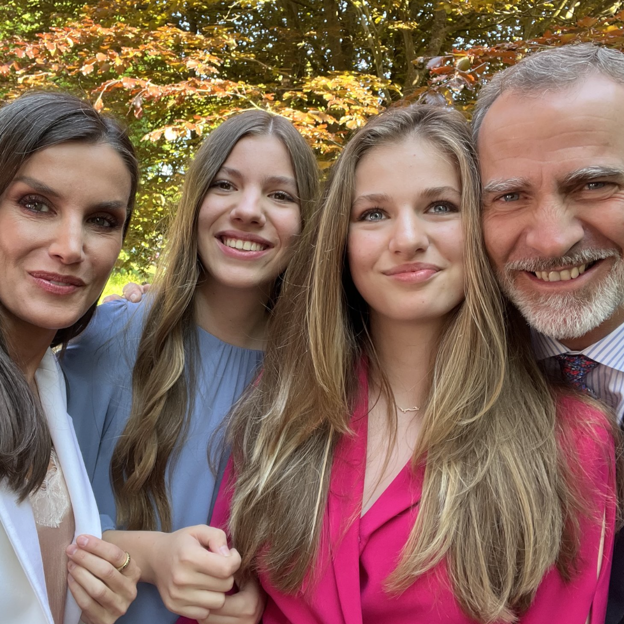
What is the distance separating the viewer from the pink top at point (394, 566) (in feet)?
5.65

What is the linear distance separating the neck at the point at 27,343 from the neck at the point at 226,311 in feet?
2.33

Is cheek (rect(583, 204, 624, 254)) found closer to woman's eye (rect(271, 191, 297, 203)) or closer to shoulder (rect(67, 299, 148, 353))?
woman's eye (rect(271, 191, 297, 203))

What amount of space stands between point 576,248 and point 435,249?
443 millimetres

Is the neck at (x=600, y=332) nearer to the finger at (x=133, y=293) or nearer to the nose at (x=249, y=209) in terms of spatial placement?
the nose at (x=249, y=209)

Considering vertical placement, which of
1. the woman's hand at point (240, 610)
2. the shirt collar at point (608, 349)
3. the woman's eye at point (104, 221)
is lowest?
the woman's hand at point (240, 610)

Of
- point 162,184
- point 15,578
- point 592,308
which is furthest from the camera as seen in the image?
point 162,184

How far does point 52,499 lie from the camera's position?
1.90m

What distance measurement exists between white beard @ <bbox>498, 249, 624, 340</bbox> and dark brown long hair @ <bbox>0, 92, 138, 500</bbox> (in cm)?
147

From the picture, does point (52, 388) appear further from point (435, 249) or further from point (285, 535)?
point (435, 249)

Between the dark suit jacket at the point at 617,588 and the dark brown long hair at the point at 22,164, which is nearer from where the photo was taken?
the dark brown long hair at the point at 22,164

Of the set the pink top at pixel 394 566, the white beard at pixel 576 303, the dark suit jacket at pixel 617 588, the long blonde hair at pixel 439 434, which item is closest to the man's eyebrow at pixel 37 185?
the long blonde hair at pixel 439 434

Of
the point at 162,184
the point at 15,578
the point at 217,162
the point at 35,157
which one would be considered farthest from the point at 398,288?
the point at 162,184

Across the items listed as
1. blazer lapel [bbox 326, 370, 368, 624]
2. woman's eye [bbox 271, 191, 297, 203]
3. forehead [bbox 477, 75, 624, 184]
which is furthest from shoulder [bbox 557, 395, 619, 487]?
woman's eye [bbox 271, 191, 297, 203]

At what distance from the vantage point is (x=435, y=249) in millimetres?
1972
